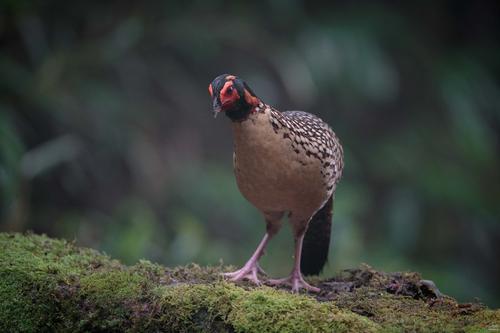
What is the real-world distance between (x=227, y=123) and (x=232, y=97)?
6.13 metres

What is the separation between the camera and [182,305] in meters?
3.42

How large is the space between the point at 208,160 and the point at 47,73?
268 centimetres

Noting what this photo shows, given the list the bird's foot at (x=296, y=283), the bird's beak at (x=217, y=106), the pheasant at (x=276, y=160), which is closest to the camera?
the bird's beak at (x=217, y=106)

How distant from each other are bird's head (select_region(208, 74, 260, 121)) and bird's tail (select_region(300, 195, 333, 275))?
1152 mm

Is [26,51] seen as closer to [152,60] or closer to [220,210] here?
[152,60]

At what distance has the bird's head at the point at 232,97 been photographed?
3809 millimetres

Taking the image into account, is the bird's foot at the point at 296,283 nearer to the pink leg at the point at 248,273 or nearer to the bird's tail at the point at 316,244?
the pink leg at the point at 248,273

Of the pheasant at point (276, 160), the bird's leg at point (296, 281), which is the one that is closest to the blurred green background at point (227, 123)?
the bird's leg at point (296, 281)

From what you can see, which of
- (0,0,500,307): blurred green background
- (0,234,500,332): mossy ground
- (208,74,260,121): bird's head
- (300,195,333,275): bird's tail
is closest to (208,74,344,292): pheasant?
(208,74,260,121): bird's head

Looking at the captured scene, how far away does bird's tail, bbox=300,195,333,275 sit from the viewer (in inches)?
190

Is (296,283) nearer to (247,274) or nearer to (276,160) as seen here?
(247,274)

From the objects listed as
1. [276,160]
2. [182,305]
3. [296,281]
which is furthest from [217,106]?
[296,281]

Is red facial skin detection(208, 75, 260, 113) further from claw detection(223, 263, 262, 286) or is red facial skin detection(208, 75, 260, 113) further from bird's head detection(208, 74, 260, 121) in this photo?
claw detection(223, 263, 262, 286)

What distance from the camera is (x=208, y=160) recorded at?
9508 millimetres
